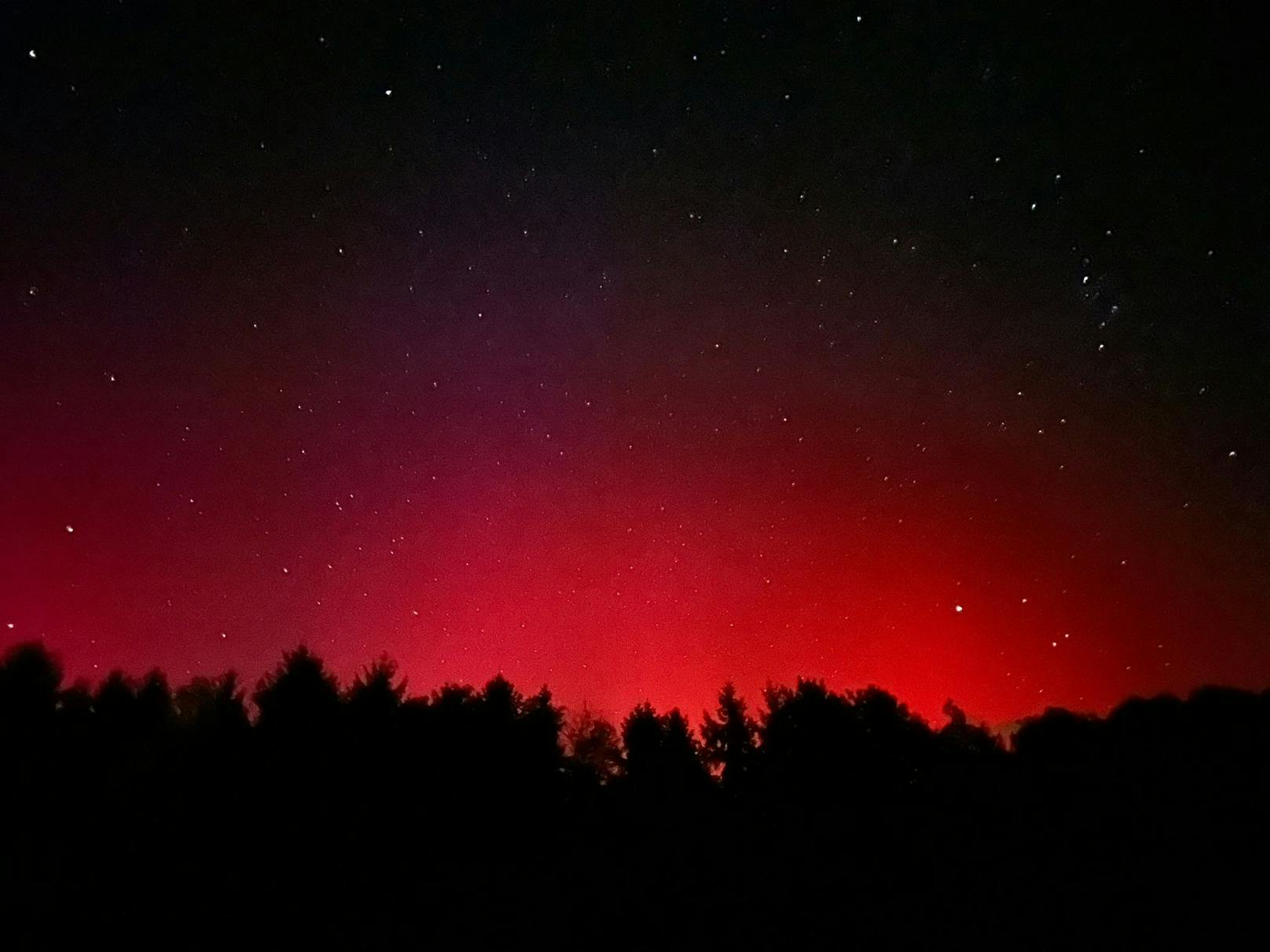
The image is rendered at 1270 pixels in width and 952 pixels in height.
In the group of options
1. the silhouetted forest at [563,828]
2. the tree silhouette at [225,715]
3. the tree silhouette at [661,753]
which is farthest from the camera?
the tree silhouette at [661,753]

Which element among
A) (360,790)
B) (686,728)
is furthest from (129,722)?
(686,728)

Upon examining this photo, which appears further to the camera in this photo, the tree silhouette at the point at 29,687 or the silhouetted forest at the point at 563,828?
the tree silhouette at the point at 29,687

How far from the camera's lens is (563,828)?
26203 mm

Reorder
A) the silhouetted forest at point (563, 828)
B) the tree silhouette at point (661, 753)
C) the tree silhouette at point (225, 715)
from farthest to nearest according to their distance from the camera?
the tree silhouette at point (661, 753) < the tree silhouette at point (225, 715) < the silhouetted forest at point (563, 828)

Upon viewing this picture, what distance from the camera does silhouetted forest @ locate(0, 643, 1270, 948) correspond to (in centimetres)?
1628

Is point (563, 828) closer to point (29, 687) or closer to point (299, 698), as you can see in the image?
point (299, 698)

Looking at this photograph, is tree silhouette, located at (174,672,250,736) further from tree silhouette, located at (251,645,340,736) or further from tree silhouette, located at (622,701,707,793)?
tree silhouette, located at (622,701,707,793)

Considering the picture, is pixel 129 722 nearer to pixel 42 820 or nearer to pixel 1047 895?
pixel 42 820

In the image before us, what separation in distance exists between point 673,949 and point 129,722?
21788 mm

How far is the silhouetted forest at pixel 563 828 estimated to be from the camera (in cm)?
1628

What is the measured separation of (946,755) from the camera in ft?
101

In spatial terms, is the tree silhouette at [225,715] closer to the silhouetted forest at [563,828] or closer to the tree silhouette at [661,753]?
the silhouetted forest at [563,828]

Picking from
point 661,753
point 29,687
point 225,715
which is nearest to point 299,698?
point 225,715

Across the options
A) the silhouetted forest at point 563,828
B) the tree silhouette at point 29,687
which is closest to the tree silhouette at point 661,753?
the silhouetted forest at point 563,828
